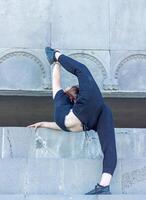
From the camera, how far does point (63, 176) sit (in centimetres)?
868

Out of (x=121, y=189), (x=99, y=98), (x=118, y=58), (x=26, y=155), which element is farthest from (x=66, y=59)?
(x=118, y=58)

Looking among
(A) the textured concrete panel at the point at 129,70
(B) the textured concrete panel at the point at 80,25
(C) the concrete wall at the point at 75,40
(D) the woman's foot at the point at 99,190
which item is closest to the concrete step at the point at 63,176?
(D) the woman's foot at the point at 99,190

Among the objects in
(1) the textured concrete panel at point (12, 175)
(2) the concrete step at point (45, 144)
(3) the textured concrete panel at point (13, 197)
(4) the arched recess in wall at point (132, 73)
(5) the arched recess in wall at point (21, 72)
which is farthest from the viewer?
(4) the arched recess in wall at point (132, 73)

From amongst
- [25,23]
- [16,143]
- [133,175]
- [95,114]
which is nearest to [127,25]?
[25,23]

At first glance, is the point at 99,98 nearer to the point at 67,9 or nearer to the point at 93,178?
the point at 93,178

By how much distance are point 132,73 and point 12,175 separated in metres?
5.78

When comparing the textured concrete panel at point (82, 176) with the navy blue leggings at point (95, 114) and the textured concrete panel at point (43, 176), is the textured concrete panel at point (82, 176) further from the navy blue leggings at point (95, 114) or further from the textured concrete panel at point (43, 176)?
the navy blue leggings at point (95, 114)

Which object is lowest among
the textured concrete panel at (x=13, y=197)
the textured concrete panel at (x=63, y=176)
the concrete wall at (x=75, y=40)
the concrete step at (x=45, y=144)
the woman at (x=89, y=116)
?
the textured concrete panel at (x=13, y=197)

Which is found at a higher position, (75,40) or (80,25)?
(80,25)

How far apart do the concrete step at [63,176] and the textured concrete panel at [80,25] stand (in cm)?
531

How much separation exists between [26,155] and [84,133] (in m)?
0.91

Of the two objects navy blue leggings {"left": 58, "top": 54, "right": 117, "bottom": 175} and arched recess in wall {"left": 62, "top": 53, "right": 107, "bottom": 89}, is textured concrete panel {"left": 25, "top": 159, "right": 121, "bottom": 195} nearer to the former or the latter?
navy blue leggings {"left": 58, "top": 54, "right": 117, "bottom": 175}

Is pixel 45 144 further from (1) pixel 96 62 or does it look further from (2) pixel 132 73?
(2) pixel 132 73

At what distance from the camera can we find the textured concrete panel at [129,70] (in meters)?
13.7
